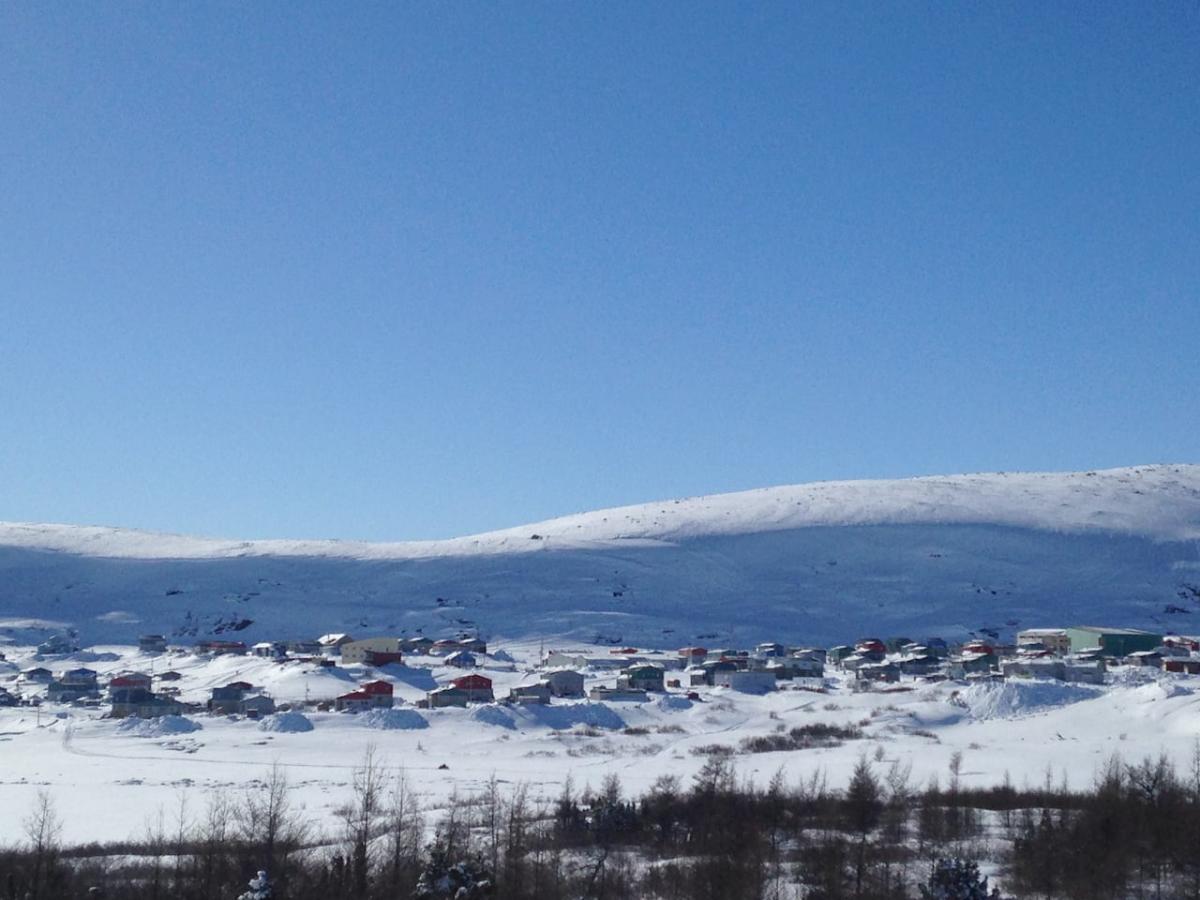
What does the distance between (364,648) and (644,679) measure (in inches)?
669

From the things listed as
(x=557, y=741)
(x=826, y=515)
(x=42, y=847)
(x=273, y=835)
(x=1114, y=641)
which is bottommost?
(x=557, y=741)

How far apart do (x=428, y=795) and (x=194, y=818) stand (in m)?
4.76

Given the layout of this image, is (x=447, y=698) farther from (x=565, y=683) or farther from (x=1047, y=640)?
(x=1047, y=640)

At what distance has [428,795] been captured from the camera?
25.3m

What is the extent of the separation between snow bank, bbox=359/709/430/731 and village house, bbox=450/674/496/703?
355 cm

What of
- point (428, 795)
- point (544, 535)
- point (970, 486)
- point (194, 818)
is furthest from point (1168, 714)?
point (970, 486)

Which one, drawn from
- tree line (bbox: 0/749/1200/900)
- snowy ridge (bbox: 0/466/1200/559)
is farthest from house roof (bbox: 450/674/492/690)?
snowy ridge (bbox: 0/466/1200/559)

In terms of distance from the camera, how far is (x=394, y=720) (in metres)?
38.4

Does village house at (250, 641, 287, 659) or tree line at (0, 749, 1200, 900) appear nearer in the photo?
tree line at (0, 749, 1200, 900)

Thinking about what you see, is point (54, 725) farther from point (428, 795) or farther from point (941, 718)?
point (941, 718)

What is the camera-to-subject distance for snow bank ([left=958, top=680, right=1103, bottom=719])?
127 feet

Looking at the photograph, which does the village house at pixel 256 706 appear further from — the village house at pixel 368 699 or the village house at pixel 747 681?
the village house at pixel 747 681

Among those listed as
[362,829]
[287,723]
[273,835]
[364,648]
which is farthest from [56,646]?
[362,829]

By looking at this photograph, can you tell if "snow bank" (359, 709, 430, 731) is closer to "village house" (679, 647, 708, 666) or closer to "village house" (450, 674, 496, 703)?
"village house" (450, 674, 496, 703)
